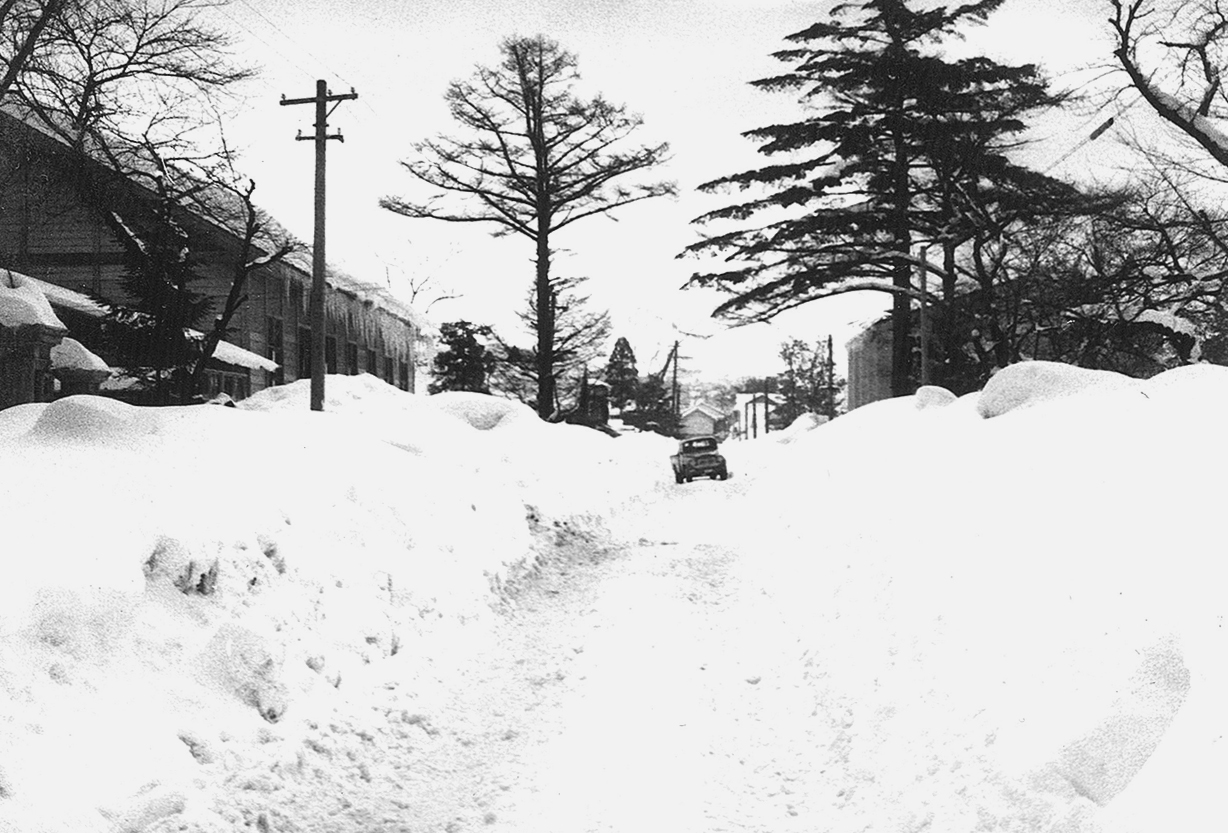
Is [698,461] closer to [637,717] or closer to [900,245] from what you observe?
[900,245]

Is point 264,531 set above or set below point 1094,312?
below

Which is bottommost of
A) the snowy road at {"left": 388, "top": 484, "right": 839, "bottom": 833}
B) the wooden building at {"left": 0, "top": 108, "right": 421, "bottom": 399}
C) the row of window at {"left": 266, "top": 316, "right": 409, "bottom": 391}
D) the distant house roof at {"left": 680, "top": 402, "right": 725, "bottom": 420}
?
the snowy road at {"left": 388, "top": 484, "right": 839, "bottom": 833}

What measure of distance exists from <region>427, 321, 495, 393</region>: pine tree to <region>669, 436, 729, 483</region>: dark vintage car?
939 inches

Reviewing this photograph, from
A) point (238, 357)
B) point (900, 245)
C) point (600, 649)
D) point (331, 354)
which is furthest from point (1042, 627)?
point (331, 354)

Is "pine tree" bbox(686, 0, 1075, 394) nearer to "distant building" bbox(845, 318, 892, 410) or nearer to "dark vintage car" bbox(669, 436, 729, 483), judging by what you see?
"dark vintage car" bbox(669, 436, 729, 483)

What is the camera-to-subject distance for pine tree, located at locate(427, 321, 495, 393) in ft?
159

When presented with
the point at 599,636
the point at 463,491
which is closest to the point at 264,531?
the point at 599,636

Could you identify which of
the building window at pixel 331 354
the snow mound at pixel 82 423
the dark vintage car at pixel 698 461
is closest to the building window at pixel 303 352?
the building window at pixel 331 354

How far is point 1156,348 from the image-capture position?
895 inches

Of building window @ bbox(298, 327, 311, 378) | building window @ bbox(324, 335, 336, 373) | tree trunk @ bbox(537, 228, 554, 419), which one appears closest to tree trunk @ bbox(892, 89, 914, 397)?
tree trunk @ bbox(537, 228, 554, 419)

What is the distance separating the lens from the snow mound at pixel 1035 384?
33.5ft

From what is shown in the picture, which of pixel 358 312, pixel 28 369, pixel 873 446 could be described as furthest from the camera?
pixel 358 312

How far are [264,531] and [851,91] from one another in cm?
2581

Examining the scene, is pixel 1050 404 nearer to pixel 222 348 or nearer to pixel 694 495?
pixel 694 495
